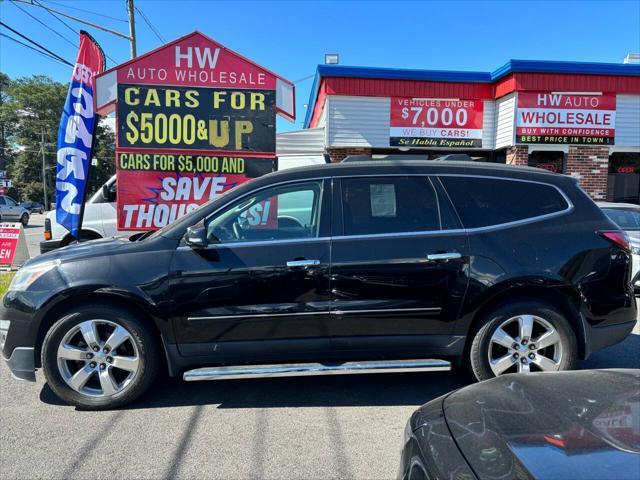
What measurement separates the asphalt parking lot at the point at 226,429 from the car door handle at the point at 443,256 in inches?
45.6

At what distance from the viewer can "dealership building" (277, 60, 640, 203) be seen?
36.7 feet

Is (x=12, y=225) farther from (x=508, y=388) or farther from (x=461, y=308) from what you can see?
(x=508, y=388)

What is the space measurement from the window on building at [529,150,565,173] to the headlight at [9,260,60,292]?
1176 centimetres

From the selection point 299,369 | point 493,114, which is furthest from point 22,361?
point 493,114

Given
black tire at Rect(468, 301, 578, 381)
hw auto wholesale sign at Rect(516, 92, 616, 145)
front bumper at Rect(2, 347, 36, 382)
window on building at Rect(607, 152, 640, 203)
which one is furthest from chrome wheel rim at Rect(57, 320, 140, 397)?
window on building at Rect(607, 152, 640, 203)

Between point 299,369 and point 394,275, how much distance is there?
1.00 m

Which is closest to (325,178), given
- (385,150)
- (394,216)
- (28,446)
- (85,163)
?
(394,216)

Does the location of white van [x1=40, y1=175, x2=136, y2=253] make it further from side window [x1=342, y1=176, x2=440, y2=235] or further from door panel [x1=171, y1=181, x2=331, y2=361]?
side window [x1=342, y1=176, x2=440, y2=235]

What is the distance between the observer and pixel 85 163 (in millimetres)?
6605

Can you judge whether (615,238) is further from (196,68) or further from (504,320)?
(196,68)

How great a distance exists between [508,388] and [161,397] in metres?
2.75

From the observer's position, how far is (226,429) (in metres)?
3.12

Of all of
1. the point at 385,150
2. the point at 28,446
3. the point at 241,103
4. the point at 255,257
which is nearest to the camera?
the point at 28,446

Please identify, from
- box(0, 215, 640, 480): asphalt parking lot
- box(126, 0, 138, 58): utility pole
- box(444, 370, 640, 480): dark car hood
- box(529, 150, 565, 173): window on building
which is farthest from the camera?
box(126, 0, 138, 58): utility pole
